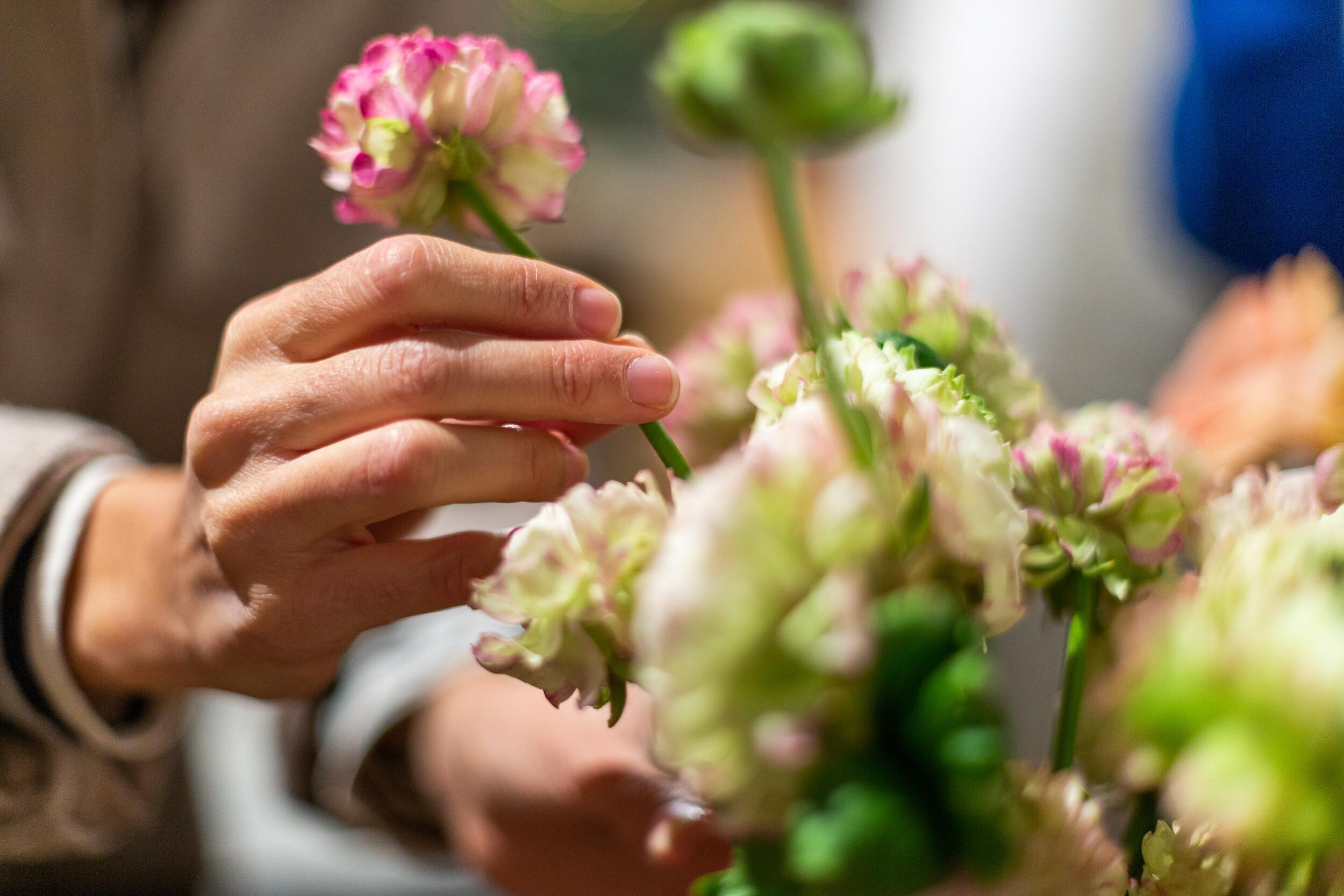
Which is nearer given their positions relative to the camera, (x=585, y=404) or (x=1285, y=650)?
(x=1285, y=650)

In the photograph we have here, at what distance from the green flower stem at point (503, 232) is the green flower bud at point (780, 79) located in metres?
0.07

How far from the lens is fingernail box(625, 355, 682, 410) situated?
20 centimetres

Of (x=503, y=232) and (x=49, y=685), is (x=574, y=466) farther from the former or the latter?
(x=49, y=685)

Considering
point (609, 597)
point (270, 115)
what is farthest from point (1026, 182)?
point (609, 597)

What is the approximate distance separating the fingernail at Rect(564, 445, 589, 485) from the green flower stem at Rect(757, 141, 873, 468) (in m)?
0.11

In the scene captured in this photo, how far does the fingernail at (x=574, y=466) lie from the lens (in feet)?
0.72

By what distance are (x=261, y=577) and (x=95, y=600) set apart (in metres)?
0.13

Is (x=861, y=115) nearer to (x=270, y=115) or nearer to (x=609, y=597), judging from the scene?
(x=609, y=597)

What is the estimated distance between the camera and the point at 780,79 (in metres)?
0.12

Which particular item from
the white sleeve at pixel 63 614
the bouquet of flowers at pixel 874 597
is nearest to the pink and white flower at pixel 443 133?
the bouquet of flowers at pixel 874 597

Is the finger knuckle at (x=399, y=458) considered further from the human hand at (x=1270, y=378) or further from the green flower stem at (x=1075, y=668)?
the human hand at (x=1270, y=378)

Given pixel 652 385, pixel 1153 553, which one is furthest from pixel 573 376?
pixel 1153 553

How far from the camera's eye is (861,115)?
124 millimetres

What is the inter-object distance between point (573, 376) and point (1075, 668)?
0.37 ft
